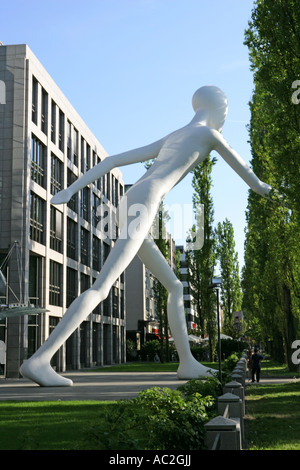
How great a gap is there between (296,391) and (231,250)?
4393 cm

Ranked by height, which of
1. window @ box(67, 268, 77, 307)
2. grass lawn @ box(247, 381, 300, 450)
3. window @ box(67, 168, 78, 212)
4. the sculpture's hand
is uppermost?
window @ box(67, 168, 78, 212)

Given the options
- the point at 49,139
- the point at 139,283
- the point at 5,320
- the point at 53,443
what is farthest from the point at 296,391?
the point at 139,283

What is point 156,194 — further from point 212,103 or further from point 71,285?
point 71,285

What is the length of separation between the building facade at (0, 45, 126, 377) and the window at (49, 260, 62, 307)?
5 centimetres

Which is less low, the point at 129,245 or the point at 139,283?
the point at 139,283

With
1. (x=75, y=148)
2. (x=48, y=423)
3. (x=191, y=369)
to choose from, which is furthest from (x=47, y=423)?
(x=75, y=148)

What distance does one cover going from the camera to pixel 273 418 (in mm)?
10359

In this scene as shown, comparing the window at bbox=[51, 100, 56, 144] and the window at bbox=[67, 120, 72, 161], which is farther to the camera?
the window at bbox=[67, 120, 72, 161]

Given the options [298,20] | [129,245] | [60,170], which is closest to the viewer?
[129,245]

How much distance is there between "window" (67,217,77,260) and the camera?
33.8 metres

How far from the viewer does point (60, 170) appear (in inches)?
1266

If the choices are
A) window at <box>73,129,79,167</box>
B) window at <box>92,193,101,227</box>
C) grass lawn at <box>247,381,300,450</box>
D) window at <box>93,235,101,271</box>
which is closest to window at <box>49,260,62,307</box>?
window at <box>73,129,79,167</box>
